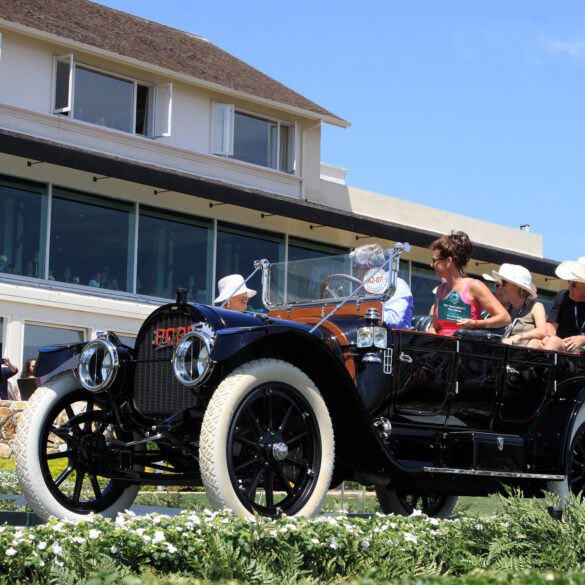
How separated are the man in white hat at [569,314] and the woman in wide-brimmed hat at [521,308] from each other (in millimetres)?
101

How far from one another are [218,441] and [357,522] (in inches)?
31.7

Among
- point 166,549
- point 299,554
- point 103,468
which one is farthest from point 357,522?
point 103,468

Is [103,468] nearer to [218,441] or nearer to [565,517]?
[218,441]

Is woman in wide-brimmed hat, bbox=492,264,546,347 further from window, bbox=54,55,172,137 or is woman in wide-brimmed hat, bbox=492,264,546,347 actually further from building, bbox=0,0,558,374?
window, bbox=54,55,172,137

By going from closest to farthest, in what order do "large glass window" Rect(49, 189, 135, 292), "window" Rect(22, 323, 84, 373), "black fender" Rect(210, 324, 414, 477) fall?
"black fender" Rect(210, 324, 414, 477) → "window" Rect(22, 323, 84, 373) → "large glass window" Rect(49, 189, 135, 292)

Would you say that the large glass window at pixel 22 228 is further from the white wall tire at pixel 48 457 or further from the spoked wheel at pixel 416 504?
the white wall tire at pixel 48 457

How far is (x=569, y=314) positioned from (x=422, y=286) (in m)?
16.5

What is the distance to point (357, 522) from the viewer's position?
5.33m

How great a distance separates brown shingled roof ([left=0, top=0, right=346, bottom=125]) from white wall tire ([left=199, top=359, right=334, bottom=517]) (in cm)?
1522

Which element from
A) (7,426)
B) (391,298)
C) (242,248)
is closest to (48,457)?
(391,298)

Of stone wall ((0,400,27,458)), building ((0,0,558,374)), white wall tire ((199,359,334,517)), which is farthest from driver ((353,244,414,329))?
building ((0,0,558,374))

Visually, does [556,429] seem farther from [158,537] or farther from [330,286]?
[158,537]

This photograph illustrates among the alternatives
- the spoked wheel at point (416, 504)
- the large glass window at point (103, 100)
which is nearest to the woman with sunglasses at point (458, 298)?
the spoked wheel at point (416, 504)

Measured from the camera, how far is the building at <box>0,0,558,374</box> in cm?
1902
